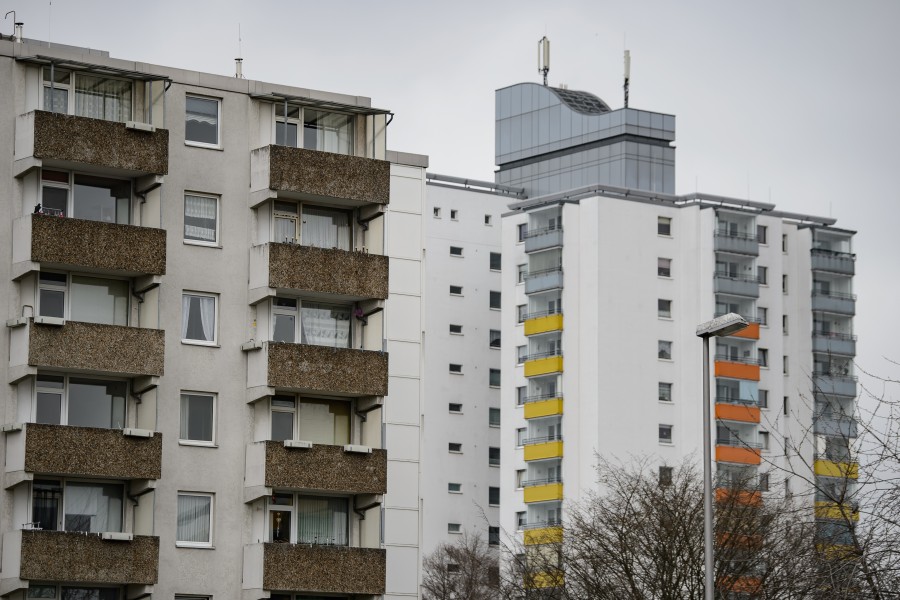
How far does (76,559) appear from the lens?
44469 millimetres

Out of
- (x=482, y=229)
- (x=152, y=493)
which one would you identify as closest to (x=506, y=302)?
(x=482, y=229)

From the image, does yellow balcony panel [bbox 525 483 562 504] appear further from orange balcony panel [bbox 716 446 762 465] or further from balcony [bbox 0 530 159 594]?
balcony [bbox 0 530 159 594]

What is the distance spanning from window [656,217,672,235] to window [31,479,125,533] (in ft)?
243

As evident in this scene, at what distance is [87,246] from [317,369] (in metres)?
6.71

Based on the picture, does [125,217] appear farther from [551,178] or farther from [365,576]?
[551,178]

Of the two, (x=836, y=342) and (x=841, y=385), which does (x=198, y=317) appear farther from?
(x=841, y=385)

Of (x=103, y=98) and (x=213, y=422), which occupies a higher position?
(x=103, y=98)

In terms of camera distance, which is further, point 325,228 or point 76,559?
point 325,228

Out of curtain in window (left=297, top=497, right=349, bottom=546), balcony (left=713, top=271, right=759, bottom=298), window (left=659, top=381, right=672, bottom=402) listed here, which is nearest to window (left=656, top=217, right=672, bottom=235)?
balcony (left=713, top=271, right=759, bottom=298)

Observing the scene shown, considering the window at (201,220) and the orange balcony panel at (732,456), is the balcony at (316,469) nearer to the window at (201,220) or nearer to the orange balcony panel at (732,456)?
the window at (201,220)

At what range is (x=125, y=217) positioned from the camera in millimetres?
47969

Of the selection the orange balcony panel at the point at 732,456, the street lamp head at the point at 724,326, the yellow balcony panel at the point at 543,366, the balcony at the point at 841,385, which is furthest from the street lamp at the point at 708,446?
the balcony at the point at 841,385

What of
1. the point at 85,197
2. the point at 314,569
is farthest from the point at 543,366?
the point at 85,197

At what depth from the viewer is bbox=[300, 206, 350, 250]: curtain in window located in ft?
166
